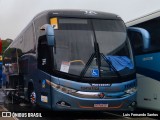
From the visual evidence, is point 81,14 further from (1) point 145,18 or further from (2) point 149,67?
(2) point 149,67

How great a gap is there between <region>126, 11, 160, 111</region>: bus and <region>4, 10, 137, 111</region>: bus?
1.04m

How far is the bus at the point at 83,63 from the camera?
10.2 meters

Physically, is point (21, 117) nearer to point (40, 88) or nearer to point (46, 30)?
point (40, 88)

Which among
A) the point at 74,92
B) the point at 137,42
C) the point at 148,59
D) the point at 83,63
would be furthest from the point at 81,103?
the point at 137,42

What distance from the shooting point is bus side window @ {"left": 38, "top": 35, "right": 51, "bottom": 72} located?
10.6 m

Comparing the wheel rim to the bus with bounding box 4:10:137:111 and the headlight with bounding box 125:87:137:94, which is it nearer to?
the bus with bounding box 4:10:137:111

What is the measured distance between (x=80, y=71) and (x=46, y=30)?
4.63 feet

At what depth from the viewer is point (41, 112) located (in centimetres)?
1338

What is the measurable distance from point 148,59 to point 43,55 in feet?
11.4

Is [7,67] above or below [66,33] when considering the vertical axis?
below

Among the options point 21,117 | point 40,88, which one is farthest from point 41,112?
point 40,88

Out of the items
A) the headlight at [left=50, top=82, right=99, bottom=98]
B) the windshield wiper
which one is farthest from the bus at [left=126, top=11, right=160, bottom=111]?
the headlight at [left=50, top=82, right=99, bottom=98]

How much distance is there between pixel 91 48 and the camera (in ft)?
35.0

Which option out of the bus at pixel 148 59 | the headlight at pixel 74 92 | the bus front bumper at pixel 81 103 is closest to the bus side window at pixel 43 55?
the headlight at pixel 74 92
